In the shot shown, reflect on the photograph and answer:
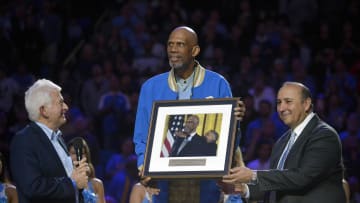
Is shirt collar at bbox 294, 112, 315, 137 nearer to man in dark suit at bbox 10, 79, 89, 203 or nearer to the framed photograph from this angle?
the framed photograph

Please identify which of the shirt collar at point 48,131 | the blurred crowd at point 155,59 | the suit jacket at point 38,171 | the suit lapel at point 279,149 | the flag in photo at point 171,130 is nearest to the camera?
the flag in photo at point 171,130

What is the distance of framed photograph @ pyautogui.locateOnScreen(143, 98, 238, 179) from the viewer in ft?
19.7

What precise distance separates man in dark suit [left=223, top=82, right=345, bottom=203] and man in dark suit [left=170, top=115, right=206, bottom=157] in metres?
0.34

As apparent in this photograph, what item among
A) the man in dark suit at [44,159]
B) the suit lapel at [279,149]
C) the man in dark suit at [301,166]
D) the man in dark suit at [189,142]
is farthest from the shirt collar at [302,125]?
the man in dark suit at [44,159]

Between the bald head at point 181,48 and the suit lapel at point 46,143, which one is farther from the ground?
the bald head at point 181,48

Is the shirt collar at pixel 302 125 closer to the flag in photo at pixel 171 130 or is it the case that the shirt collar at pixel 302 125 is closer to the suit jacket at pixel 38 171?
the flag in photo at pixel 171 130

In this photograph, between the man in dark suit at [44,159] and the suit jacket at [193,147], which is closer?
the suit jacket at [193,147]

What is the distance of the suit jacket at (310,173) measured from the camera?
249 inches

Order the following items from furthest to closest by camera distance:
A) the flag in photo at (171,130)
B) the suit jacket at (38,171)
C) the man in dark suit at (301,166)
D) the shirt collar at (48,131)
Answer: the shirt collar at (48,131)
the man in dark suit at (301,166)
the suit jacket at (38,171)
the flag in photo at (171,130)

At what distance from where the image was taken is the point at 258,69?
12609 millimetres

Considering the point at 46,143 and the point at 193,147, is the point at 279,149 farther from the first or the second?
the point at 46,143

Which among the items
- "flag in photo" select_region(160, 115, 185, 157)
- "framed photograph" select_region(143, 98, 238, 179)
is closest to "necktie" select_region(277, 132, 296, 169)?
"framed photograph" select_region(143, 98, 238, 179)

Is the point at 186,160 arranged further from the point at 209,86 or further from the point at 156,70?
the point at 156,70

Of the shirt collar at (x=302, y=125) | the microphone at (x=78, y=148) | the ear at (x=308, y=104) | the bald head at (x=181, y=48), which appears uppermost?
the bald head at (x=181, y=48)
